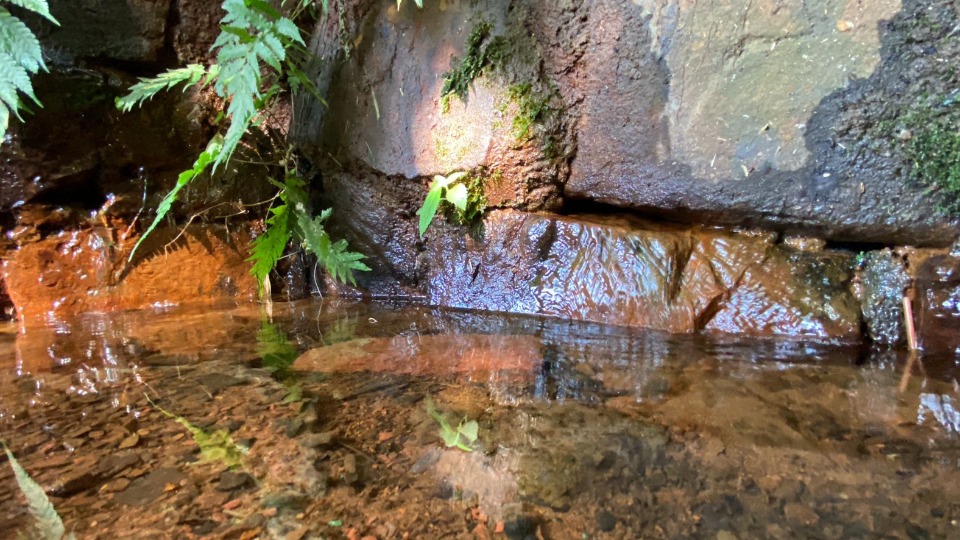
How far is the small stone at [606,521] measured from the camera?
47.7 inches

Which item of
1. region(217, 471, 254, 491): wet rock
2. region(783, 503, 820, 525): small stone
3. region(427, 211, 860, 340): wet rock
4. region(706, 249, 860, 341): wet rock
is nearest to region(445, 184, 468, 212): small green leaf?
region(427, 211, 860, 340): wet rock

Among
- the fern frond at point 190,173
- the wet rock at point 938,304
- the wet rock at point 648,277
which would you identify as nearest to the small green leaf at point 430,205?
the wet rock at point 648,277

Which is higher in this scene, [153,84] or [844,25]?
[844,25]

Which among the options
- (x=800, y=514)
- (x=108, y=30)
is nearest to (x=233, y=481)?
(x=800, y=514)

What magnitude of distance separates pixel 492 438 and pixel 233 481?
72 cm

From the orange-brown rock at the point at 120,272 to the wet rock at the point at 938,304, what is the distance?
12.9 ft

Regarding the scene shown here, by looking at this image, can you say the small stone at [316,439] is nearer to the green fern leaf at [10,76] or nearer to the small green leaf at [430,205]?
the small green leaf at [430,205]

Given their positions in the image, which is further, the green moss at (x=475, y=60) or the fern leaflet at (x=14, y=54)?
the green moss at (x=475, y=60)

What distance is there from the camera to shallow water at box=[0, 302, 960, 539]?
1.25m

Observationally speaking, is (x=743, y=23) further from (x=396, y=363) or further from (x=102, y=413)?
(x=102, y=413)

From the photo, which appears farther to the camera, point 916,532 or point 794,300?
point 794,300

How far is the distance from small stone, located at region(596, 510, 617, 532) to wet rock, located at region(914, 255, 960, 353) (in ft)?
6.59

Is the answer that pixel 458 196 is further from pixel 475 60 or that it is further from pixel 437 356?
pixel 437 356

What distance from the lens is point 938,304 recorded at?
7.72 feet
